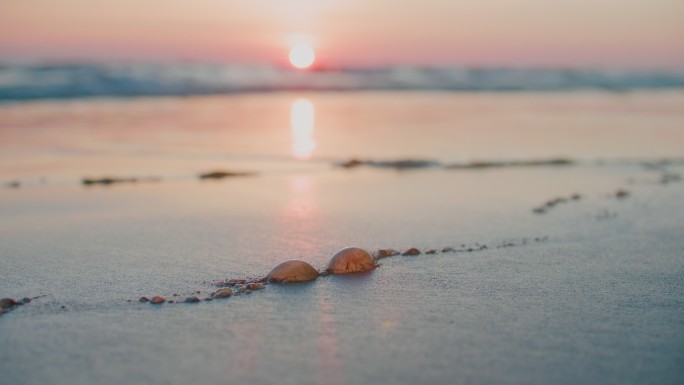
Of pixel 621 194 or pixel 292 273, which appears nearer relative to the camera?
pixel 292 273

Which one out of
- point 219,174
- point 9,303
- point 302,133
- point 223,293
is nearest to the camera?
point 9,303

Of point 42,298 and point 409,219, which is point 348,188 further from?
point 42,298

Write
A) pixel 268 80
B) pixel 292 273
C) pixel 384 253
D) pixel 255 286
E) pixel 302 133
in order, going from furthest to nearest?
pixel 268 80, pixel 302 133, pixel 384 253, pixel 292 273, pixel 255 286

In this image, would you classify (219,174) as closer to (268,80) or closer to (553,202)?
(553,202)

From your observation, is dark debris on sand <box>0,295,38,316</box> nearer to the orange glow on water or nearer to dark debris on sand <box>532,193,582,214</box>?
dark debris on sand <box>532,193,582,214</box>

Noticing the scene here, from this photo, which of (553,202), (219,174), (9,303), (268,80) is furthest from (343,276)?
(268,80)

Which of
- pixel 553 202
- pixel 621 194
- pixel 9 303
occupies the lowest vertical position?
pixel 9 303
